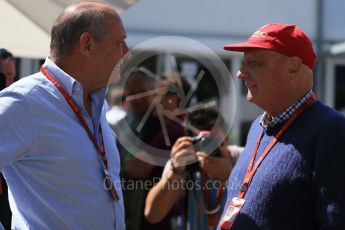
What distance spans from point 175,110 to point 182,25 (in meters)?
2.77

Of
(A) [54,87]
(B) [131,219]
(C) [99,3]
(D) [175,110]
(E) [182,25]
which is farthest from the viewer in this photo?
(E) [182,25]

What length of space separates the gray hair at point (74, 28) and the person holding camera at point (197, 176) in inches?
48.9

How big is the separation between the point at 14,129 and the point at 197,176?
67.5 inches

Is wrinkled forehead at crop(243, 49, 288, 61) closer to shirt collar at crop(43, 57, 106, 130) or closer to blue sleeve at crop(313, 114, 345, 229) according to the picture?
blue sleeve at crop(313, 114, 345, 229)

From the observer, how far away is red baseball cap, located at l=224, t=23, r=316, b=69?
A: 2.64 metres

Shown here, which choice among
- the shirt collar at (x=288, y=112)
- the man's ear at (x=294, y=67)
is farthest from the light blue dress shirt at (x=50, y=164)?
the man's ear at (x=294, y=67)

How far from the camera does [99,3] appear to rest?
2713mm

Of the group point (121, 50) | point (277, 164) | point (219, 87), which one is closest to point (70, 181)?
point (121, 50)

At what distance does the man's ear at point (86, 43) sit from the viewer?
2607mm

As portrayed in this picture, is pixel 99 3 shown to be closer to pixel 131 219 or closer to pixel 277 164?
pixel 277 164

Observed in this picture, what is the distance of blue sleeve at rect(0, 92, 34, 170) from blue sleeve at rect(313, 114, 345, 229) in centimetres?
103

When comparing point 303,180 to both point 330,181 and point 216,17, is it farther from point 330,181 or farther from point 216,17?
point 216,17

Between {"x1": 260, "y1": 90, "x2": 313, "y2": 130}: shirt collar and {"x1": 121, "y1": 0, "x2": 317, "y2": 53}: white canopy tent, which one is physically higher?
{"x1": 260, "y1": 90, "x2": 313, "y2": 130}: shirt collar

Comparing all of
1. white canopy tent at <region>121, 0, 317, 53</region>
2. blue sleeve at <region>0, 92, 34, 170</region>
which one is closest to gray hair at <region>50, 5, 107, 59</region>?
blue sleeve at <region>0, 92, 34, 170</region>
